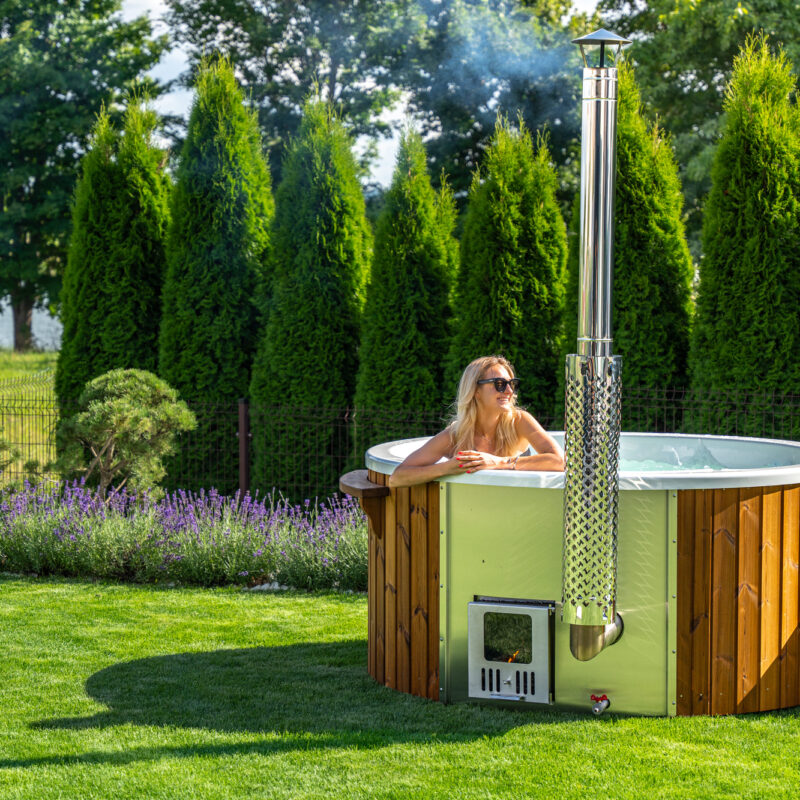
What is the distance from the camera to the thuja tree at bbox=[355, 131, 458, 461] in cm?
898

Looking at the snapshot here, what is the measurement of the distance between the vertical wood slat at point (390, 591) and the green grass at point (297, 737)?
0.35ft

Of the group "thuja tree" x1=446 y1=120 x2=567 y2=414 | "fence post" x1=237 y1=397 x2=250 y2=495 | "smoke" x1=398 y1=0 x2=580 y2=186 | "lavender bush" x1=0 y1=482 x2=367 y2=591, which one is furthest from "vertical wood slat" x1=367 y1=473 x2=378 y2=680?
"smoke" x1=398 y1=0 x2=580 y2=186

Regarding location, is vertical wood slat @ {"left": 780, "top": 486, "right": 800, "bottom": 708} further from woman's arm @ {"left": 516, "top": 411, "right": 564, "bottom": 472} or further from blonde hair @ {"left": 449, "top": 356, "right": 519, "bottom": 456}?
blonde hair @ {"left": 449, "top": 356, "right": 519, "bottom": 456}

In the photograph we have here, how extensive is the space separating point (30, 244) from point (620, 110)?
23.2 meters

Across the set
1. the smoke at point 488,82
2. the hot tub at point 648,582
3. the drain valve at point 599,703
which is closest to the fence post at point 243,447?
the hot tub at point 648,582

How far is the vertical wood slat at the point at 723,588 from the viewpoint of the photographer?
13.2ft

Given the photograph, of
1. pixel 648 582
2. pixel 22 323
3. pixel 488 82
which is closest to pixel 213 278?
pixel 648 582

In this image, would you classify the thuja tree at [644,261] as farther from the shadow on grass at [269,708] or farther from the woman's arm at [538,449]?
the shadow on grass at [269,708]

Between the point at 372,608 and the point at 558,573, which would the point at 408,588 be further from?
the point at 558,573

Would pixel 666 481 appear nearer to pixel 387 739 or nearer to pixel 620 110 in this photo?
pixel 387 739

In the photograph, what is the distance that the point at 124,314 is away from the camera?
33.5 ft

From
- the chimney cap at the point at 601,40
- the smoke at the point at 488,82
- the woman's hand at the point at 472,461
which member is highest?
the smoke at the point at 488,82

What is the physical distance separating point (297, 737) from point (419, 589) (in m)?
0.80

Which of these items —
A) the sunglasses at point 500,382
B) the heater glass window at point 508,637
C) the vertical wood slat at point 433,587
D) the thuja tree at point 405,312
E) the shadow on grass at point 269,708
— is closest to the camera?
the shadow on grass at point 269,708
